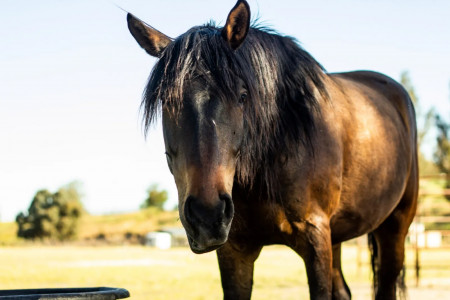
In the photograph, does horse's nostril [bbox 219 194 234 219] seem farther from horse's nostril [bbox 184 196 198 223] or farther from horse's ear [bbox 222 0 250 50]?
horse's ear [bbox 222 0 250 50]

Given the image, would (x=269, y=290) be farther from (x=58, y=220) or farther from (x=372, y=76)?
(x=58, y=220)

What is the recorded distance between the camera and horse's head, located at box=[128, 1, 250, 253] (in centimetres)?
276

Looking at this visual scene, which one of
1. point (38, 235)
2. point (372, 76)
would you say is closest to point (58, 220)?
point (38, 235)

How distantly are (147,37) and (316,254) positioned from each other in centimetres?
162

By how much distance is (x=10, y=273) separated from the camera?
16.8 metres

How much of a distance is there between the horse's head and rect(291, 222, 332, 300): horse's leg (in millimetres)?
909

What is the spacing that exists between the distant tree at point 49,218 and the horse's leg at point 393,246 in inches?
1852

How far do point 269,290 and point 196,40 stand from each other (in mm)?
9681

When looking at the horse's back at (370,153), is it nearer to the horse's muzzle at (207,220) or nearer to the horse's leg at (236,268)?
the horse's leg at (236,268)

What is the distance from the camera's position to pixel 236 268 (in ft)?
13.6

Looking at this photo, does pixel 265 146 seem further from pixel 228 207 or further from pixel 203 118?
pixel 228 207

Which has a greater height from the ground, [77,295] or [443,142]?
[77,295]

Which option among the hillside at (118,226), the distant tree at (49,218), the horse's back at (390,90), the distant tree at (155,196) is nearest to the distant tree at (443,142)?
the hillside at (118,226)

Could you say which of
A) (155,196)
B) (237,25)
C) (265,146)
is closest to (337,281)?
(265,146)
